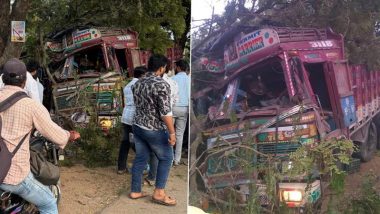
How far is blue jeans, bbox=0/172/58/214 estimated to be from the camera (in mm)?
3656

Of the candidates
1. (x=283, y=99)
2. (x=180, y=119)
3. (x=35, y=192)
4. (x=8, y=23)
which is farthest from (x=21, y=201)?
(x=8, y=23)

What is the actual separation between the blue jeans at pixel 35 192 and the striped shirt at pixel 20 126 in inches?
1.9

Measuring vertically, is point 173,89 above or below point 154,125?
above

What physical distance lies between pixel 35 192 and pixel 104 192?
8.83 feet

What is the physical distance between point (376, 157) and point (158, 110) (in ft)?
8.73

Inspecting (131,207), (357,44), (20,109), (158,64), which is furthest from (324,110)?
(131,207)

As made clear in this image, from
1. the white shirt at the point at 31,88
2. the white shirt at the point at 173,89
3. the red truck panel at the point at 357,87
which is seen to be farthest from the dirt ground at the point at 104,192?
the red truck panel at the point at 357,87

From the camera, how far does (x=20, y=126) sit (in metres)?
3.63

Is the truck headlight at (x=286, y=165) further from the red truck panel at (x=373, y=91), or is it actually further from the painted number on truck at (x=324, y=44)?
the painted number on truck at (x=324, y=44)

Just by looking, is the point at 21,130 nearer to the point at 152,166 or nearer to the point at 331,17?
the point at 331,17

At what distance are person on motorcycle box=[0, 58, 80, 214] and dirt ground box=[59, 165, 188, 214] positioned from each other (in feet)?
6.16

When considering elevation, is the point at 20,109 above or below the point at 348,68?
below

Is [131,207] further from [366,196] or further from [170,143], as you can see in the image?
[366,196]

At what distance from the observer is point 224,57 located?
371 cm
